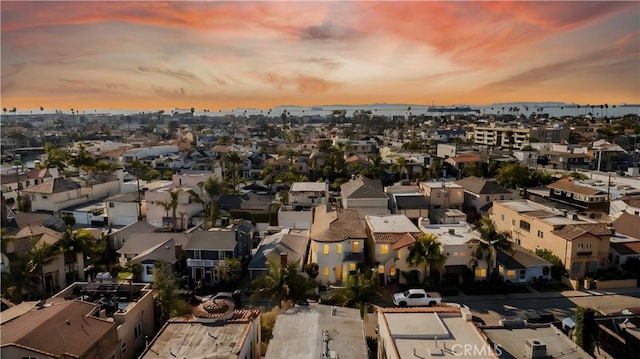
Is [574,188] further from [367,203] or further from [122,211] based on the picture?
[122,211]

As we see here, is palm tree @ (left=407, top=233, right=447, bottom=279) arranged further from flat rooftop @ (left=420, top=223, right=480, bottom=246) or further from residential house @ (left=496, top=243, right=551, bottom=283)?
residential house @ (left=496, top=243, right=551, bottom=283)

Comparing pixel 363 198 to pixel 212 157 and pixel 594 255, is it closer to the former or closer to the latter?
pixel 594 255

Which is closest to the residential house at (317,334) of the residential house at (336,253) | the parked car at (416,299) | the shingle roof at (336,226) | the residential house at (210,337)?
the residential house at (210,337)

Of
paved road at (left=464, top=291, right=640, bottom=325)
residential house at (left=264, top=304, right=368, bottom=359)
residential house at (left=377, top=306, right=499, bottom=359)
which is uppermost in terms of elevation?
residential house at (left=377, top=306, right=499, bottom=359)

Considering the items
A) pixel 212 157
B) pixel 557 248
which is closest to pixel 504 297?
pixel 557 248

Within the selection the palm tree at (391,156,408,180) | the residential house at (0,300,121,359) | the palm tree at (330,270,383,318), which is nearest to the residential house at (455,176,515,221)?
the palm tree at (391,156,408,180)

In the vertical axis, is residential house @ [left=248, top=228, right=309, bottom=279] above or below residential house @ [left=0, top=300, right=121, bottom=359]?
below

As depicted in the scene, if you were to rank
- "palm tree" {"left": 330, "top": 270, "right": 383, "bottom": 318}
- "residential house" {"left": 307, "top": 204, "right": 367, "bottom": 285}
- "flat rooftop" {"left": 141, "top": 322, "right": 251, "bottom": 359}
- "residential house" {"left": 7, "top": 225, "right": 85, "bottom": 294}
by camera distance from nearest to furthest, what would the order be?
1. "flat rooftop" {"left": 141, "top": 322, "right": 251, "bottom": 359}
2. "palm tree" {"left": 330, "top": 270, "right": 383, "bottom": 318}
3. "residential house" {"left": 7, "top": 225, "right": 85, "bottom": 294}
4. "residential house" {"left": 307, "top": 204, "right": 367, "bottom": 285}

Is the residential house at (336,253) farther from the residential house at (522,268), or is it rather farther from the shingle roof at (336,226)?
the residential house at (522,268)
